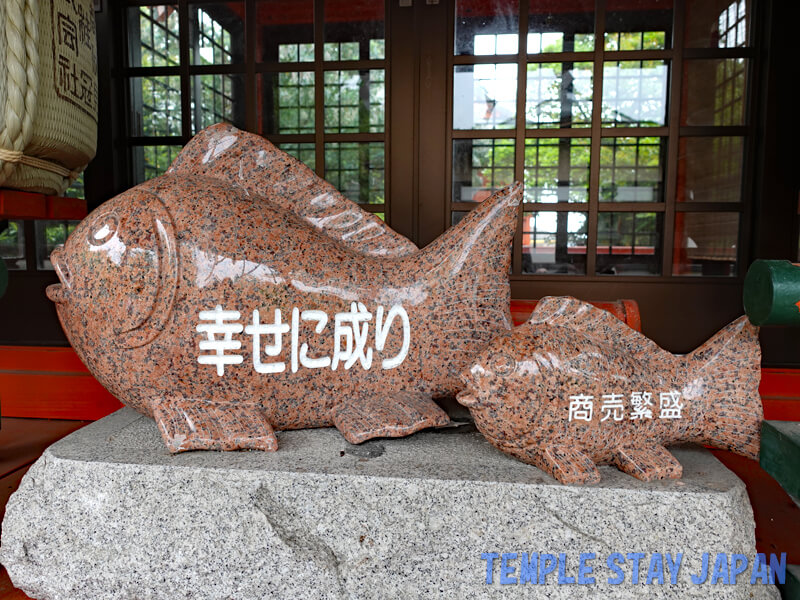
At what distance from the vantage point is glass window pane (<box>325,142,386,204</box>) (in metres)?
2.93

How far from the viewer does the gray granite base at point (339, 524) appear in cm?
134

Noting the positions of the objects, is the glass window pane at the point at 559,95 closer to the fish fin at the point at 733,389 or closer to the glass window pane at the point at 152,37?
the fish fin at the point at 733,389

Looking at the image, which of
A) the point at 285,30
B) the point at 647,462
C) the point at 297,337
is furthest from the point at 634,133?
the point at 297,337

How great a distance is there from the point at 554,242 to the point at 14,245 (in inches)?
107

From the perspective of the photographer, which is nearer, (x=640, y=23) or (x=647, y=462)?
(x=647, y=462)

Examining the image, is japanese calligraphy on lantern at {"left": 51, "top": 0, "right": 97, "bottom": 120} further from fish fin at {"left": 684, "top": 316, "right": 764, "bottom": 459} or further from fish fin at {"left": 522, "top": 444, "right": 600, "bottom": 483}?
fish fin at {"left": 684, "top": 316, "right": 764, "bottom": 459}

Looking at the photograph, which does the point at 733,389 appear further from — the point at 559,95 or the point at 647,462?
the point at 559,95

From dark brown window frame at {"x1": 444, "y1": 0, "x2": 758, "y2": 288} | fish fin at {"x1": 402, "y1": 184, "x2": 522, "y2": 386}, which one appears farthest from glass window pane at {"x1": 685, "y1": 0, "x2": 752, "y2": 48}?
fish fin at {"x1": 402, "y1": 184, "x2": 522, "y2": 386}

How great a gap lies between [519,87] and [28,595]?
8.44 feet

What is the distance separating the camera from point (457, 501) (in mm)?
1380

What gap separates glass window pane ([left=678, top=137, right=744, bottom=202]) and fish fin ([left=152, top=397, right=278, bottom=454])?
2.23 metres

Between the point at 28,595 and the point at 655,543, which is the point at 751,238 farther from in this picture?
the point at 28,595

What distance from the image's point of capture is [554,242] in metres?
2.90

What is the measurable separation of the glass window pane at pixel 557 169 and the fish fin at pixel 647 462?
1.63 m
